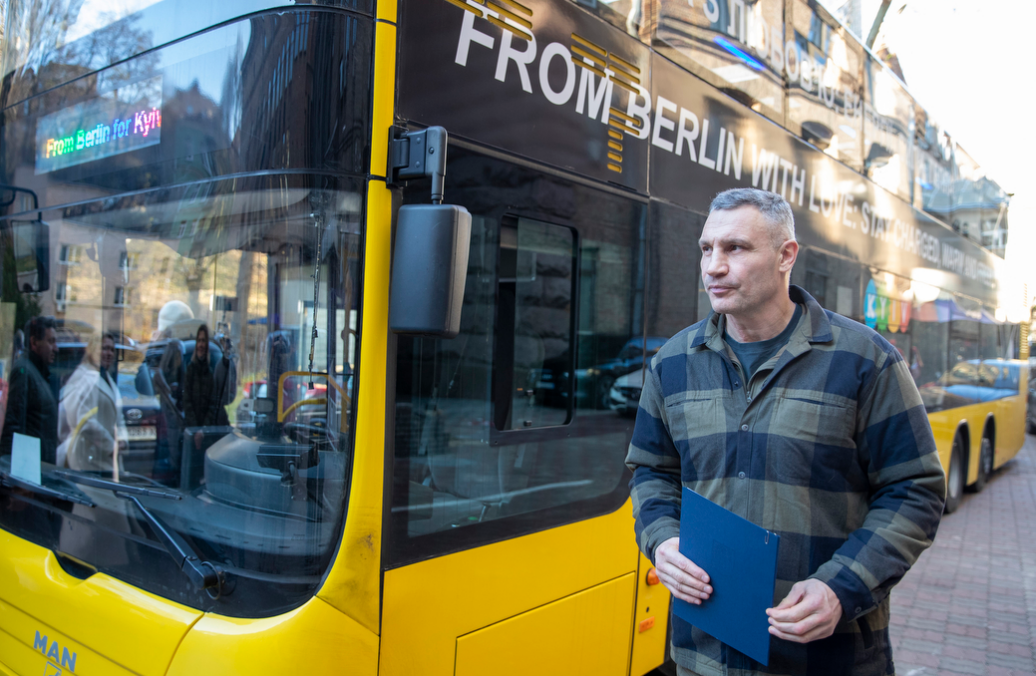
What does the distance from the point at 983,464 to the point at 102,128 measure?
1072 cm

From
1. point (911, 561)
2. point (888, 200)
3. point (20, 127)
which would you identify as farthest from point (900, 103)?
point (20, 127)

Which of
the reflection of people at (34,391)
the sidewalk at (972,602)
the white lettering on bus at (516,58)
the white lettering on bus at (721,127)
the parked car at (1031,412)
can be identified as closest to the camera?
the white lettering on bus at (516,58)

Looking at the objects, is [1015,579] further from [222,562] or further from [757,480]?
[222,562]

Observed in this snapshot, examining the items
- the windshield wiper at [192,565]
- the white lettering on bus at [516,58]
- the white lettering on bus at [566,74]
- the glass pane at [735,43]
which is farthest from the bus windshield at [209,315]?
the glass pane at [735,43]

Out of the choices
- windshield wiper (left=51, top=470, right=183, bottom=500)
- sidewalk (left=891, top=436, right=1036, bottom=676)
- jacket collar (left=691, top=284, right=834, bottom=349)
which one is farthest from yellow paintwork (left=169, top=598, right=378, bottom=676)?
sidewalk (left=891, top=436, right=1036, bottom=676)

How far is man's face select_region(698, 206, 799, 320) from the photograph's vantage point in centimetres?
171

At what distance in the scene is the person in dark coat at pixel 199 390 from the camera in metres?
2.22

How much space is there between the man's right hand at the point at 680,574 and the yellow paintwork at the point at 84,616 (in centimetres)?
124

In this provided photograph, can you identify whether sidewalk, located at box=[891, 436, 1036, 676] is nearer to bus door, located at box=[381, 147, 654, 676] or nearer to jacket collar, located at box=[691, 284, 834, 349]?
bus door, located at box=[381, 147, 654, 676]

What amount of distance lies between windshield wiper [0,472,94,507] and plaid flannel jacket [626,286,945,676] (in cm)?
180

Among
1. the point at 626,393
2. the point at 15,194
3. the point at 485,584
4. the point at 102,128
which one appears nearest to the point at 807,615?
the point at 485,584

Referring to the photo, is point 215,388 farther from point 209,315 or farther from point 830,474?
point 830,474

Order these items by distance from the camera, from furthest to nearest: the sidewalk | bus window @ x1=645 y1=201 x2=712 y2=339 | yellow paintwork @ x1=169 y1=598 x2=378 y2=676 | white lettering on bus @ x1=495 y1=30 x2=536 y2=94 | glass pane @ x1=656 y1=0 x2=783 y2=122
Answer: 1. the sidewalk
2. glass pane @ x1=656 y1=0 x2=783 y2=122
3. bus window @ x1=645 y1=201 x2=712 y2=339
4. white lettering on bus @ x1=495 y1=30 x2=536 y2=94
5. yellow paintwork @ x1=169 y1=598 x2=378 y2=676

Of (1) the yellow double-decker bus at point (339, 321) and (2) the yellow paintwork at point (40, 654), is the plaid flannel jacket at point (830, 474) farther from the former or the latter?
(2) the yellow paintwork at point (40, 654)
